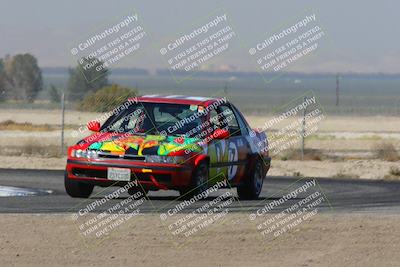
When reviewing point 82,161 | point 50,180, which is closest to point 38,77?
point 50,180

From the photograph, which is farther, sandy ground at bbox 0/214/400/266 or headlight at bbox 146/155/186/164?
headlight at bbox 146/155/186/164

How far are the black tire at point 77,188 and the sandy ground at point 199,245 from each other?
9.30 ft

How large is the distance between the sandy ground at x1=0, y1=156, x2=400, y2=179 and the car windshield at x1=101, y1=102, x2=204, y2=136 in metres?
9.57

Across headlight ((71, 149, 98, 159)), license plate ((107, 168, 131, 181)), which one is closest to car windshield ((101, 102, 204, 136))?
headlight ((71, 149, 98, 159))

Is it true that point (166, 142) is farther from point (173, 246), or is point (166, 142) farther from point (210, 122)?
point (173, 246)

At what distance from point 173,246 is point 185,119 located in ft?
17.3

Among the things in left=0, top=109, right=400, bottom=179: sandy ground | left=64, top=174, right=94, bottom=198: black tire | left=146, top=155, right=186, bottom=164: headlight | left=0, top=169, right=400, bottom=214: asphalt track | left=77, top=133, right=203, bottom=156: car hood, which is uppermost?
left=77, top=133, right=203, bottom=156: car hood

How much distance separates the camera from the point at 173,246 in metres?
12.6

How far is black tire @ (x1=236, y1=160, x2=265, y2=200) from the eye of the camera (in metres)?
18.8

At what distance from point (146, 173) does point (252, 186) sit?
253 cm

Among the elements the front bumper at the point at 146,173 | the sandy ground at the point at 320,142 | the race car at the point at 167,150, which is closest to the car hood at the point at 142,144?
the race car at the point at 167,150

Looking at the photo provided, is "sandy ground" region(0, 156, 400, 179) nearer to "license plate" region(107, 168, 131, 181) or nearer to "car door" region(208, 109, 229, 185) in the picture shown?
"car door" region(208, 109, 229, 185)

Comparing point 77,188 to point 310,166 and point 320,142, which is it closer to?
point 310,166

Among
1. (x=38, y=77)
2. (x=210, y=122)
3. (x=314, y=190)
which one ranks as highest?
(x=210, y=122)
